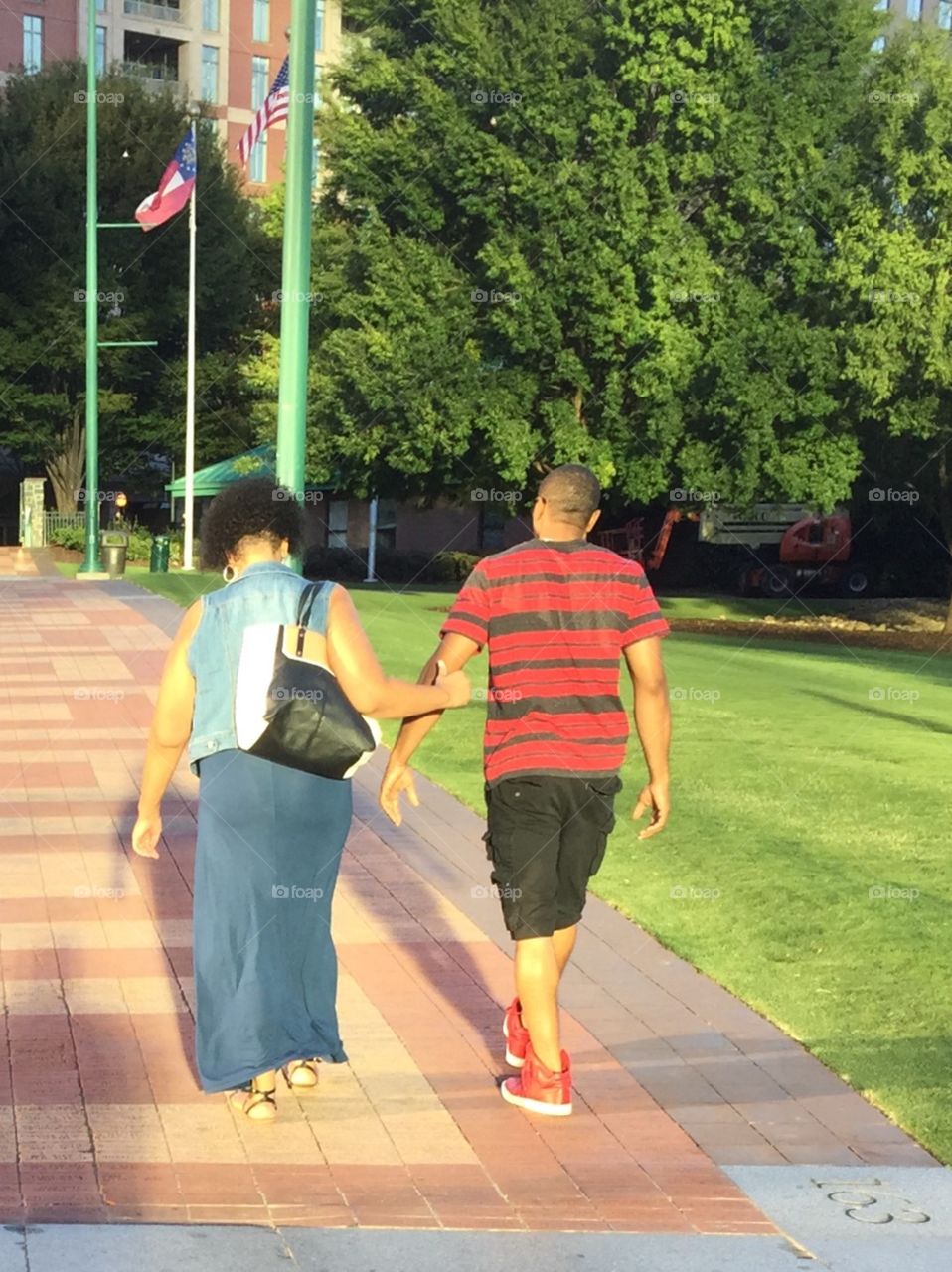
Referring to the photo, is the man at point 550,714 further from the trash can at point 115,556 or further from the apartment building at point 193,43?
the apartment building at point 193,43

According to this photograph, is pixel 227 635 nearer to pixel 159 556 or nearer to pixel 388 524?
pixel 159 556

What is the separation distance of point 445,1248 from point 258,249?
50.4m

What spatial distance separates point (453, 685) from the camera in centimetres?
507

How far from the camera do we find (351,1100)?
17.2ft

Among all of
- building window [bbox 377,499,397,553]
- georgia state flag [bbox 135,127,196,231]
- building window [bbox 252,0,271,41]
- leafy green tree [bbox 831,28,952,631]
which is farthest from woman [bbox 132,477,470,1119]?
building window [bbox 252,0,271,41]

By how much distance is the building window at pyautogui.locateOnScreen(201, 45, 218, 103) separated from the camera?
69.9 metres

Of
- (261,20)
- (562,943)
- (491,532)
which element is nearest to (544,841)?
(562,943)

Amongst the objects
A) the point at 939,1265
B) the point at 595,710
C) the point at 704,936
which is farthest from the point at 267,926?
the point at 704,936

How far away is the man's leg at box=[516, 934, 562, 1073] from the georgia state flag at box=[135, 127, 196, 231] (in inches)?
1171

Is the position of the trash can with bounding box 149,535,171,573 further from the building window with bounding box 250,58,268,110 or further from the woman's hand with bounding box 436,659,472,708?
the building window with bounding box 250,58,268,110

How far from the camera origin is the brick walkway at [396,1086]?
439 centimetres

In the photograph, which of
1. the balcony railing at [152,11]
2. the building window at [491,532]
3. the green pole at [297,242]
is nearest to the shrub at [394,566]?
the building window at [491,532]

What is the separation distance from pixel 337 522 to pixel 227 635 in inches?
1803

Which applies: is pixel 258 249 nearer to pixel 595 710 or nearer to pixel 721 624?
pixel 721 624
